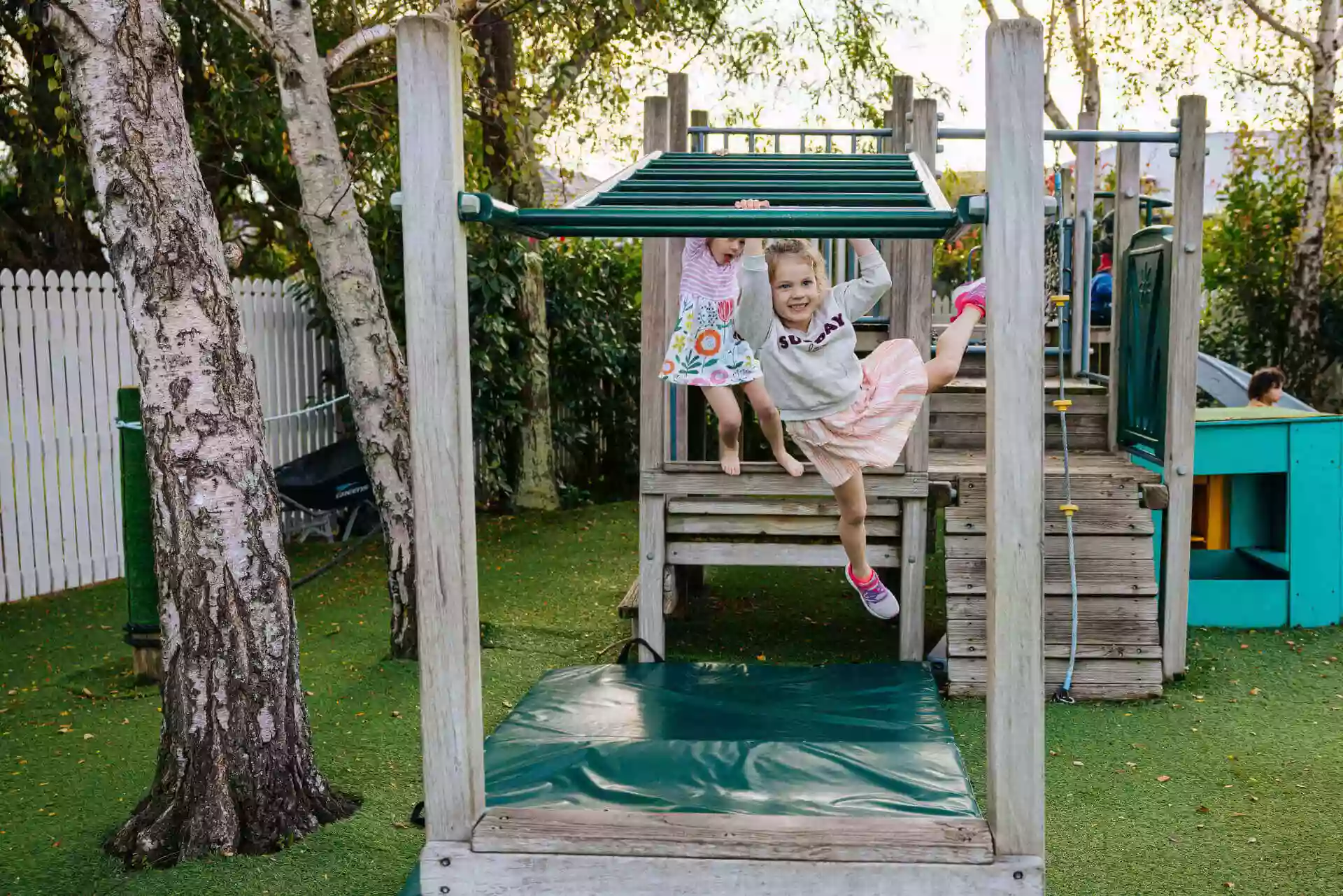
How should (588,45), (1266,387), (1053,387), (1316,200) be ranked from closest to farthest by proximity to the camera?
(1053,387) < (1266,387) < (588,45) < (1316,200)

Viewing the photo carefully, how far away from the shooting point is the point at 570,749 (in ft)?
12.3

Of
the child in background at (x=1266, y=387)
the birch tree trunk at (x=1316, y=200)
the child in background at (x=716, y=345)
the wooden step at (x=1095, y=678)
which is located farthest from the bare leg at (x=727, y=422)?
the birch tree trunk at (x=1316, y=200)

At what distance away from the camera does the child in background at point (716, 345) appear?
521cm

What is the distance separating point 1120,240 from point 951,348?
2.86 m

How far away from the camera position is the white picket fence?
709 cm

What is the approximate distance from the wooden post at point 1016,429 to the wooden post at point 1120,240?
3945 mm

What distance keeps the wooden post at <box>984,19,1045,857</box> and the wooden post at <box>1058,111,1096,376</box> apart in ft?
15.8

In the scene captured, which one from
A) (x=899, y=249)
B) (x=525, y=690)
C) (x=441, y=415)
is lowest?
(x=525, y=690)

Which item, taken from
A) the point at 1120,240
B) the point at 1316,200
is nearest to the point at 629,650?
Answer: the point at 1120,240

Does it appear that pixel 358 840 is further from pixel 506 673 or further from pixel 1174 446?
pixel 1174 446

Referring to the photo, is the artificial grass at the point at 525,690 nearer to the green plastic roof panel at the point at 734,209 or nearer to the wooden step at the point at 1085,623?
the wooden step at the point at 1085,623

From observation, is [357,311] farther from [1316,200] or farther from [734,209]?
[1316,200]

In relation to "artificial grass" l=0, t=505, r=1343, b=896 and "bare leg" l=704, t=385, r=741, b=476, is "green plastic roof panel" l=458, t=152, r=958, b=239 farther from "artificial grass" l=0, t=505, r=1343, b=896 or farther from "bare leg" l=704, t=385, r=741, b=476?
"artificial grass" l=0, t=505, r=1343, b=896

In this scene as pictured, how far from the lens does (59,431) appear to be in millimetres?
7387
